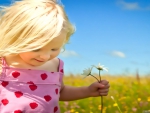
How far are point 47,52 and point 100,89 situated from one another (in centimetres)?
68

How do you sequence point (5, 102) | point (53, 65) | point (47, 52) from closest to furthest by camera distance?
point (47, 52), point (5, 102), point (53, 65)

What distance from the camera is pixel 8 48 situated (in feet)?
10.6

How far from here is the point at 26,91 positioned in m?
3.31

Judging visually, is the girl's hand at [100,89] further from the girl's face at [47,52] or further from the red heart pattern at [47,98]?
the girl's face at [47,52]

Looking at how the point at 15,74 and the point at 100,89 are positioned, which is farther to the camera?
the point at 100,89

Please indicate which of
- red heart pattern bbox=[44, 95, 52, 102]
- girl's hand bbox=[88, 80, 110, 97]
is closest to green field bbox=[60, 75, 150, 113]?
girl's hand bbox=[88, 80, 110, 97]

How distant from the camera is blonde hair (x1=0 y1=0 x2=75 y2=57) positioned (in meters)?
3.12

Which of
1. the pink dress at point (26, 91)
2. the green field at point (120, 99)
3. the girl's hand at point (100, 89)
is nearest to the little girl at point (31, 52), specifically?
the pink dress at point (26, 91)

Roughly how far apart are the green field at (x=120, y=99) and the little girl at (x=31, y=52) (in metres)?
1.78

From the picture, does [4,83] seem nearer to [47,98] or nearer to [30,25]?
[47,98]

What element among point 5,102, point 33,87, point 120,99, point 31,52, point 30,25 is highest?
point 30,25

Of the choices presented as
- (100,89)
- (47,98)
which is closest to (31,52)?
(47,98)

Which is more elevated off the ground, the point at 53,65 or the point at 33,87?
the point at 53,65

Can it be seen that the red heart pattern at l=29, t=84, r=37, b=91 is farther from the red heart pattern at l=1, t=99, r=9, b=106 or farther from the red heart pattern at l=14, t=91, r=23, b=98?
the red heart pattern at l=1, t=99, r=9, b=106
